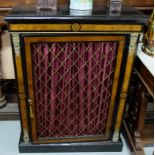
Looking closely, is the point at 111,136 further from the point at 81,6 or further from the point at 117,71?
the point at 81,6

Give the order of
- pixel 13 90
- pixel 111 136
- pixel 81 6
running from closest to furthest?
pixel 81 6 → pixel 111 136 → pixel 13 90

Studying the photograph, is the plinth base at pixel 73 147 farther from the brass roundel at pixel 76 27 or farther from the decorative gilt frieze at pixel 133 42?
the brass roundel at pixel 76 27

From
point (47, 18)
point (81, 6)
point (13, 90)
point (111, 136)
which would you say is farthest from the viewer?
point (13, 90)

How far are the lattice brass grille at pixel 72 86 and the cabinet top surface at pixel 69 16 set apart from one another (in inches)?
4.7

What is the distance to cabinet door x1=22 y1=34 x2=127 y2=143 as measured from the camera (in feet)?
3.70

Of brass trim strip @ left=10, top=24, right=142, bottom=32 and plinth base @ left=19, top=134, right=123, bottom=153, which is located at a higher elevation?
brass trim strip @ left=10, top=24, right=142, bottom=32

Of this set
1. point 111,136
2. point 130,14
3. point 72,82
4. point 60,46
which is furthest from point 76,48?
point 111,136

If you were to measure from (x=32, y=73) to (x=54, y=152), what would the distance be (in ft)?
1.81

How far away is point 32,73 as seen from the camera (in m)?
1.18

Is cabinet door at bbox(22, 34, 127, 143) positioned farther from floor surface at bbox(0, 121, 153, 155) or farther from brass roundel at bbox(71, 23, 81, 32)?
floor surface at bbox(0, 121, 153, 155)

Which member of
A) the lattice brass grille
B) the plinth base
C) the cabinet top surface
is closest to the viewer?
the cabinet top surface

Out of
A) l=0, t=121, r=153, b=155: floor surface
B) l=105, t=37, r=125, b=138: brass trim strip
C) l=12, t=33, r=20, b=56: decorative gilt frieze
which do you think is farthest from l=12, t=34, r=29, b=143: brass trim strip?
l=105, t=37, r=125, b=138: brass trim strip

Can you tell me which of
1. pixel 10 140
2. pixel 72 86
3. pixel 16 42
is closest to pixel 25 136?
pixel 10 140

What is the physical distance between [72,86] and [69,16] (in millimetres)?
363
